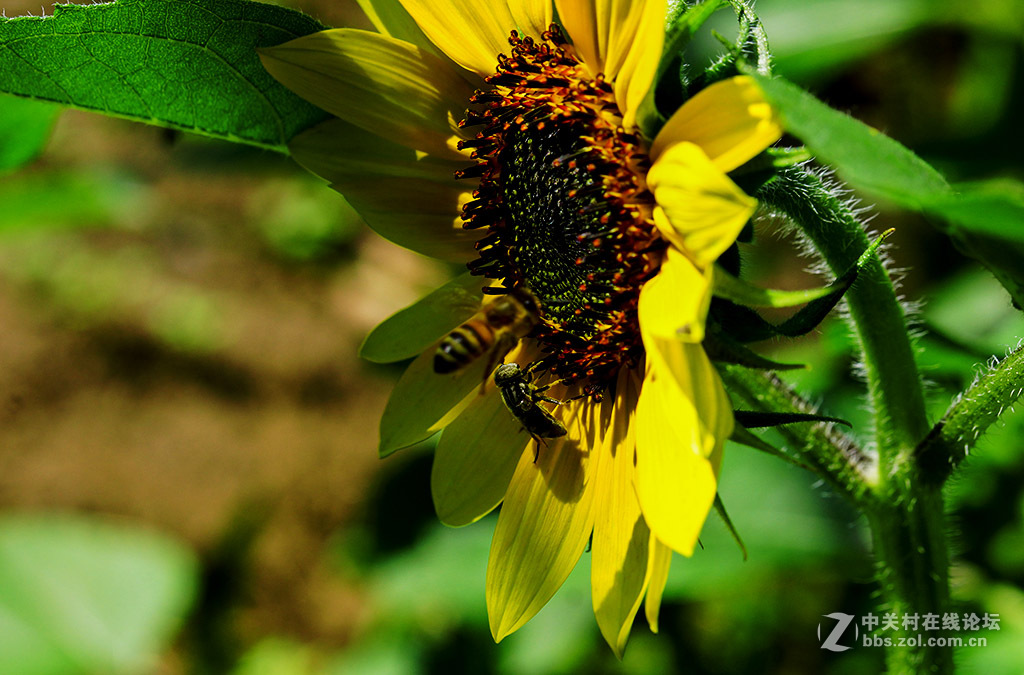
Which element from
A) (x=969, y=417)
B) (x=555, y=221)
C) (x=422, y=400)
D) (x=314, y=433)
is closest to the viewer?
(x=969, y=417)

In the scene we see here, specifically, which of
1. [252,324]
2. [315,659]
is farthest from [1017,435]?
[252,324]

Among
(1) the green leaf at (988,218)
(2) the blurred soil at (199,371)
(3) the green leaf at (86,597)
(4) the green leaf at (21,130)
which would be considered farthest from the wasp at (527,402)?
(2) the blurred soil at (199,371)

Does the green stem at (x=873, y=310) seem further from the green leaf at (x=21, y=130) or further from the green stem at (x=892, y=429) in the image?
the green leaf at (x=21, y=130)

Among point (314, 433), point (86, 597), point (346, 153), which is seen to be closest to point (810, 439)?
point (346, 153)

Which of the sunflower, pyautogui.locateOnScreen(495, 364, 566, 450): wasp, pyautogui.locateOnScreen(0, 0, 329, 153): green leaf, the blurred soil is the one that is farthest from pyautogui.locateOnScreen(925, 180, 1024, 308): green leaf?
the blurred soil

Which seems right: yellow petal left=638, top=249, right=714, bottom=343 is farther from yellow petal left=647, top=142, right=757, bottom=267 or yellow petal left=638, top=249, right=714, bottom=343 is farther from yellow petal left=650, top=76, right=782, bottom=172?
yellow petal left=650, top=76, right=782, bottom=172

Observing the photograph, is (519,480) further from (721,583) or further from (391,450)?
(721,583)

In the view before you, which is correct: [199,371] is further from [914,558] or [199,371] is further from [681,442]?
[681,442]
